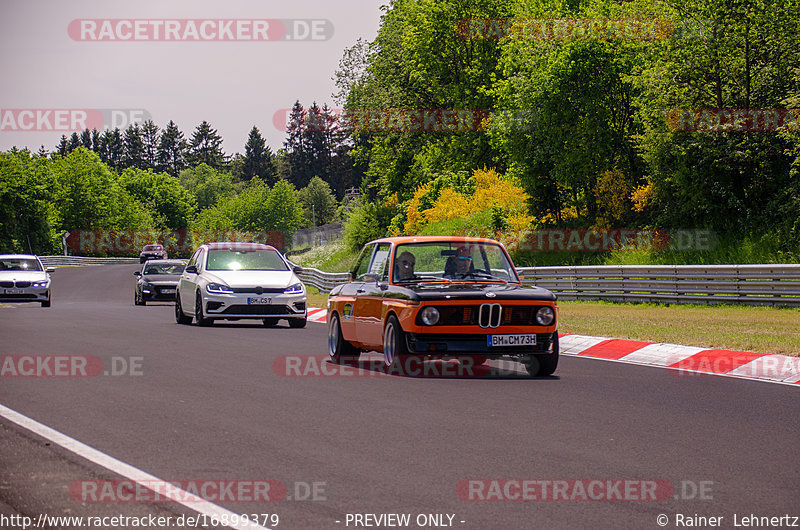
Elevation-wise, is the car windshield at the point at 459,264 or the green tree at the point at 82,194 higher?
the green tree at the point at 82,194

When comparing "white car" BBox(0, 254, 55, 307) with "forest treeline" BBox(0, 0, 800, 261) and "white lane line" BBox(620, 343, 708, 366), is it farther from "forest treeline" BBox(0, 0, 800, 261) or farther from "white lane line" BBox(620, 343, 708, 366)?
"white lane line" BBox(620, 343, 708, 366)

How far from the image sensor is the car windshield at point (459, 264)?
13.3 meters

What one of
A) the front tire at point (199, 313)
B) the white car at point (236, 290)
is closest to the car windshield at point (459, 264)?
the white car at point (236, 290)

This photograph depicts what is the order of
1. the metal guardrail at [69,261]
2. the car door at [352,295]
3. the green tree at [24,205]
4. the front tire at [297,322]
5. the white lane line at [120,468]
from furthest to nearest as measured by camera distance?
the green tree at [24,205], the metal guardrail at [69,261], the front tire at [297,322], the car door at [352,295], the white lane line at [120,468]

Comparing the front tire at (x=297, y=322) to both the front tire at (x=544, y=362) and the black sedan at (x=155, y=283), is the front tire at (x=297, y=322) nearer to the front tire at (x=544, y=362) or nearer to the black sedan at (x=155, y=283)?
the front tire at (x=544, y=362)

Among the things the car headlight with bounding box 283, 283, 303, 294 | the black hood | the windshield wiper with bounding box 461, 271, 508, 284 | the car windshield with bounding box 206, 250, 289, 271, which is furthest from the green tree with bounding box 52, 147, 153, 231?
the black hood

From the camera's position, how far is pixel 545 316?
12531mm

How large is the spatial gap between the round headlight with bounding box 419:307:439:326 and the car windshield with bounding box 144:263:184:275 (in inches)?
949

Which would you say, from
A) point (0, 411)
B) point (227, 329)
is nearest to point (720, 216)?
point (227, 329)

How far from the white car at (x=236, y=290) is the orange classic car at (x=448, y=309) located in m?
7.22

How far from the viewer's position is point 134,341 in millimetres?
17406

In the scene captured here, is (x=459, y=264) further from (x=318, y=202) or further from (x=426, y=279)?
(x=318, y=202)

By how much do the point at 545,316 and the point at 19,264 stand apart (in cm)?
2604

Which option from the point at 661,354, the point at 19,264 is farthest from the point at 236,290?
the point at 19,264
